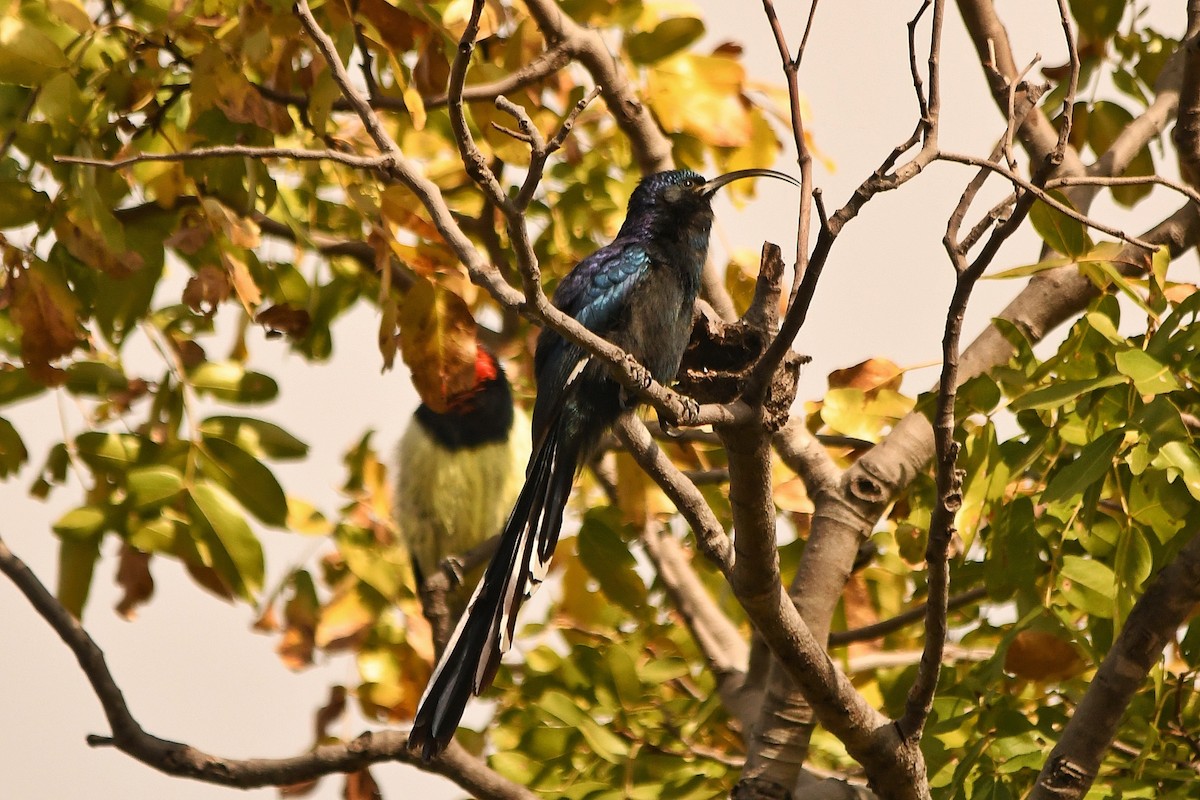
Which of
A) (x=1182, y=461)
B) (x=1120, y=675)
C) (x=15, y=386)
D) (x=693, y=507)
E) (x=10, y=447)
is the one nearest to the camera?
Answer: (x=1182, y=461)

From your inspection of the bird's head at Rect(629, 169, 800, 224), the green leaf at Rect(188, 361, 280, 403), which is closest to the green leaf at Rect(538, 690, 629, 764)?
the green leaf at Rect(188, 361, 280, 403)

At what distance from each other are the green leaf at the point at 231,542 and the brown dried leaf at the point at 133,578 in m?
0.51

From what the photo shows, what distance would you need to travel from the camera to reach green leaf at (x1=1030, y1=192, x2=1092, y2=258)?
2492 mm

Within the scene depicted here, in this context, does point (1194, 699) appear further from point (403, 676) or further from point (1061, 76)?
point (403, 676)

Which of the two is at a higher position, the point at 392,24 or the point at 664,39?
the point at 664,39

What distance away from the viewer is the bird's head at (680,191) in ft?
10.8

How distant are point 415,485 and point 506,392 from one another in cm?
48

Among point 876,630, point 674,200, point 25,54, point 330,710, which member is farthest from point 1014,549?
point 330,710

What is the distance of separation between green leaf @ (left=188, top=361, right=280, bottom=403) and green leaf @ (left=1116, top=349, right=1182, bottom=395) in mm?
1940

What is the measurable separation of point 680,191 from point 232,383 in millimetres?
1193

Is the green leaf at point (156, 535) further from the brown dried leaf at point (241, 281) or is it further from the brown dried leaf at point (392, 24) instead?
the brown dried leaf at point (392, 24)

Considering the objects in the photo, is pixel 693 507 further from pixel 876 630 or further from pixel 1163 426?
pixel 876 630

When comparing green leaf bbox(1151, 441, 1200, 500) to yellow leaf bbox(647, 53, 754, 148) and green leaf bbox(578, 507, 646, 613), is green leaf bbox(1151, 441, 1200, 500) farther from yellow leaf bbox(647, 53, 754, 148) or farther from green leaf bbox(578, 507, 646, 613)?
green leaf bbox(578, 507, 646, 613)

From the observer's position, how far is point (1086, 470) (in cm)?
218
